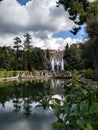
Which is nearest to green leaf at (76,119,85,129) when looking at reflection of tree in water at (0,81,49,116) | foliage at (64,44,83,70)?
reflection of tree in water at (0,81,49,116)

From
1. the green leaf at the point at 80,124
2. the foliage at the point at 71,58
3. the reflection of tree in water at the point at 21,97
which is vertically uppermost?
the foliage at the point at 71,58

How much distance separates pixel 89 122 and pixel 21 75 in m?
58.5

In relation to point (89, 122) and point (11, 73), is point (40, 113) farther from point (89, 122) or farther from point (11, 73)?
point (11, 73)

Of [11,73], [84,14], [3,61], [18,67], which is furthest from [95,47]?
[18,67]

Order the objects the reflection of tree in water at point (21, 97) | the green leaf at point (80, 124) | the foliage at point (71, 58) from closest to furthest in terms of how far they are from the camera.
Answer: the green leaf at point (80, 124) < the reflection of tree in water at point (21, 97) < the foliage at point (71, 58)

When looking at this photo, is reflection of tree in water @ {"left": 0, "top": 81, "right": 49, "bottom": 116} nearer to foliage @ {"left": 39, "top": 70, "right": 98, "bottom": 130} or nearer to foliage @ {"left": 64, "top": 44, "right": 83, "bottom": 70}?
foliage @ {"left": 39, "top": 70, "right": 98, "bottom": 130}

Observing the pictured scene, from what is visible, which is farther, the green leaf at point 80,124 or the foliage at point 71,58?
the foliage at point 71,58

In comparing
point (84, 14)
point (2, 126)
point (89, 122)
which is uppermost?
point (84, 14)

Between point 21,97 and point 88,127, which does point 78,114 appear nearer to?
point 88,127

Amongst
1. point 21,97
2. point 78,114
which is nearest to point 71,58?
point 21,97

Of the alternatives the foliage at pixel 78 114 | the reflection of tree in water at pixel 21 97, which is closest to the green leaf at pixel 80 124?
the foliage at pixel 78 114

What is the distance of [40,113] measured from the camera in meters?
12.3

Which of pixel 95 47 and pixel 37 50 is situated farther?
pixel 37 50

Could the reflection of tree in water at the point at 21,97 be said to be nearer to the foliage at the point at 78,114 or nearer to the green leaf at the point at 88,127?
the foliage at the point at 78,114
